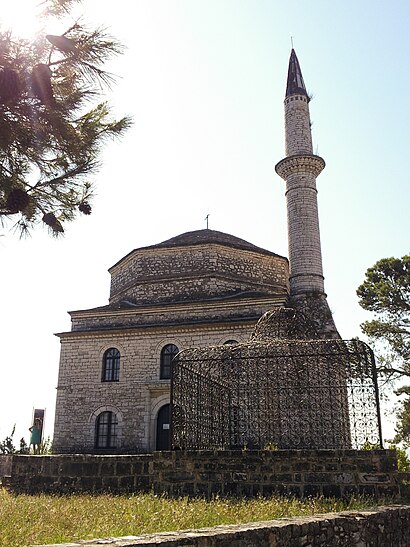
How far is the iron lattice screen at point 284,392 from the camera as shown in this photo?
8.70 m

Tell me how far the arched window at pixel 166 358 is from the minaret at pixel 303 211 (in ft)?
15.5

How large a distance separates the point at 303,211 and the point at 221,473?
1366 cm

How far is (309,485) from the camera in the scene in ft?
25.8

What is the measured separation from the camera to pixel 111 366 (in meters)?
19.0

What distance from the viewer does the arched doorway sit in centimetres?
1773

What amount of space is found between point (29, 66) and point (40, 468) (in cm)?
683

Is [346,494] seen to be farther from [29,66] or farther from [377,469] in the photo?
[29,66]

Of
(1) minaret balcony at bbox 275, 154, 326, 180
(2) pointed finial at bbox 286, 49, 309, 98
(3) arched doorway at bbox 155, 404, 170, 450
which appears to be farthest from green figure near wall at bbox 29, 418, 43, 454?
(2) pointed finial at bbox 286, 49, 309, 98

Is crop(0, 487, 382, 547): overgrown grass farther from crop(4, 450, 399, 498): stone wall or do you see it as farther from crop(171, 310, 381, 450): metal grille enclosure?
crop(171, 310, 381, 450): metal grille enclosure

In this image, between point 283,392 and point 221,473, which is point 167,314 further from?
point 221,473

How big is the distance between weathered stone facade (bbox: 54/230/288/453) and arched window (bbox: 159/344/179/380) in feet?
→ 0.47

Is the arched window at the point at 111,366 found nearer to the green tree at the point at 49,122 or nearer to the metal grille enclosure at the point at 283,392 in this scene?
the metal grille enclosure at the point at 283,392

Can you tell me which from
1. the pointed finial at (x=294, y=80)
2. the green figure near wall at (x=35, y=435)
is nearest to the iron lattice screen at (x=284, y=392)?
the green figure near wall at (x=35, y=435)

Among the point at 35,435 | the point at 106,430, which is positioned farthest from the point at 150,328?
the point at 35,435
